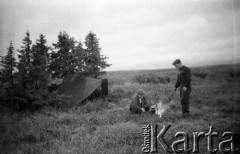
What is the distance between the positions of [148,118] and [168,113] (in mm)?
1295

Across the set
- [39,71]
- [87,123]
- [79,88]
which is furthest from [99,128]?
[79,88]

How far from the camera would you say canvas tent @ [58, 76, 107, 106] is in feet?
36.4

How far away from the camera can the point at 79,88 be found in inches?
476

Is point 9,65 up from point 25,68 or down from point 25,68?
up

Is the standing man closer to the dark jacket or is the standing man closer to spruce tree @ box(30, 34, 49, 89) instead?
the dark jacket

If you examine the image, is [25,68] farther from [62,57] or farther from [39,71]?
[62,57]

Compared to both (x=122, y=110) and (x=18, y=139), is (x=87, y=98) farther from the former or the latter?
(x=18, y=139)

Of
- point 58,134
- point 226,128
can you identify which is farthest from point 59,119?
point 226,128

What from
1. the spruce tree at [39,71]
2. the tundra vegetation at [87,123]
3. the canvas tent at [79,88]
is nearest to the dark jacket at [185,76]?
the tundra vegetation at [87,123]

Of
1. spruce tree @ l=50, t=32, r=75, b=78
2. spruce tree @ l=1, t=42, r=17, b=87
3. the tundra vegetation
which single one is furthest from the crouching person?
spruce tree @ l=50, t=32, r=75, b=78

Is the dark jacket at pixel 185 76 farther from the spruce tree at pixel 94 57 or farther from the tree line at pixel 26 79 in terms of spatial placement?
the spruce tree at pixel 94 57

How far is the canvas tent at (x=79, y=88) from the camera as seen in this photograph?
36.4 feet

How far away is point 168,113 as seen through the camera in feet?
26.2

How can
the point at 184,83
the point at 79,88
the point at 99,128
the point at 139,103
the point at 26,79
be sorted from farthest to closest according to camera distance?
the point at 79,88 → the point at 26,79 → the point at 139,103 → the point at 184,83 → the point at 99,128
